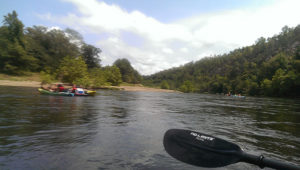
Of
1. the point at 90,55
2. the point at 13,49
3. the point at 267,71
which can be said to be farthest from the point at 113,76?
the point at 267,71

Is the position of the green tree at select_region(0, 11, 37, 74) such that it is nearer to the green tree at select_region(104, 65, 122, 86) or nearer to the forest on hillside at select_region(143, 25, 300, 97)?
the green tree at select_region(104, 65, 122, 86)

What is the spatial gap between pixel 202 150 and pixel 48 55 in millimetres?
92231

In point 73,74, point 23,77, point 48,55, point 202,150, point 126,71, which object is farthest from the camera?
point 126,71

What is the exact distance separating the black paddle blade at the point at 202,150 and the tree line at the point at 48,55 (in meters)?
59.1

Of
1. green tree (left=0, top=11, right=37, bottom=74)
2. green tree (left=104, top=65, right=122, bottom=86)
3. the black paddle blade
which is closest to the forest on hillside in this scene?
green tree (left=104, top=65, right=122, bottom=86)

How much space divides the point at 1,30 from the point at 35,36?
2045 cm

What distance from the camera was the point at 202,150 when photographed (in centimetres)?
415

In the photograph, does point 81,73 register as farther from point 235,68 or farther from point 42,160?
point 235,68

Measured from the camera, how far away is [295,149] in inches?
297

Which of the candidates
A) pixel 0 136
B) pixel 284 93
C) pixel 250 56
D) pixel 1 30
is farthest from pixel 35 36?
pixel 250 56

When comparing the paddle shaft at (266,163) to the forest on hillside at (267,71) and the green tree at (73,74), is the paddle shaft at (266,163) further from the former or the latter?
the forest on hillside at (267,71)

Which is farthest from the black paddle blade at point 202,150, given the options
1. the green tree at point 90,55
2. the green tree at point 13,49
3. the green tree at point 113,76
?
the green tree at point 90,55

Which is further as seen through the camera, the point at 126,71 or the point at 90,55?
the point at 126,71

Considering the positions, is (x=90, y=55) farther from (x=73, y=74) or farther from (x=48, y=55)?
(x=73, y=74)
